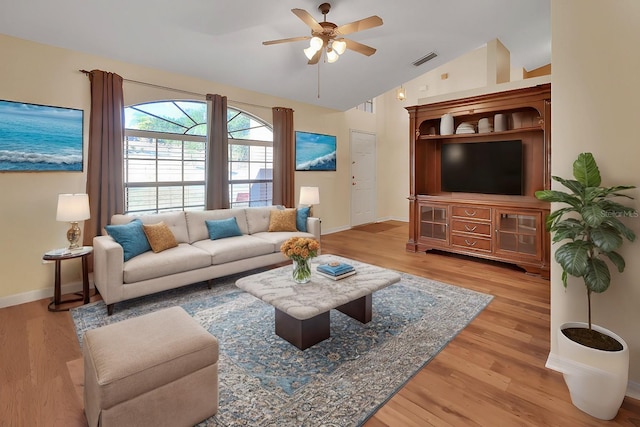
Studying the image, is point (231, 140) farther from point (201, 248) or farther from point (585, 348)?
point (585, 348)

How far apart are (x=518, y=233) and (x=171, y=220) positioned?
14.8 feet

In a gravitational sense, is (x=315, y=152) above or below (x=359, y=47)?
below

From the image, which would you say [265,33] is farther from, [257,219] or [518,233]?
[518,233]

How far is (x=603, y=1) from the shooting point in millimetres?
1907

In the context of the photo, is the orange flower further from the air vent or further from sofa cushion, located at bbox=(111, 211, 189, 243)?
the air vent

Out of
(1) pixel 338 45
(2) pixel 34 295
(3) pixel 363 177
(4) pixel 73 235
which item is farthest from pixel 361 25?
(3) pixel 363 177

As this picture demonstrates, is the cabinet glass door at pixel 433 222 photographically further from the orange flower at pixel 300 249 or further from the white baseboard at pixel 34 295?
the white baseboard at pixel 34 295

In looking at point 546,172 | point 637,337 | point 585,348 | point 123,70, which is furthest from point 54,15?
point 546,172

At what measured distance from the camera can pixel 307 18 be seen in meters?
2.89

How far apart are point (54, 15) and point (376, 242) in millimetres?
5331

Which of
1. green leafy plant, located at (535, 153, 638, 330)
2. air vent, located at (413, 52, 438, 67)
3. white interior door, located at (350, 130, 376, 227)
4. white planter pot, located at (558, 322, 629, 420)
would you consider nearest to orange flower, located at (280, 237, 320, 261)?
green leafy plant, located at (535, 153, 638, 330)

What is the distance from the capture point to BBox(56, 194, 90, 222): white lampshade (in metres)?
3.07

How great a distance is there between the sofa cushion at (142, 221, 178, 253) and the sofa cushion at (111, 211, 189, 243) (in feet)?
0.67

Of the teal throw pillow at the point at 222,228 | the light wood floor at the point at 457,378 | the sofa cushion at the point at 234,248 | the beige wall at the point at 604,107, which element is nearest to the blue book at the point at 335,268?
the light wood floor at the point at 457,378
